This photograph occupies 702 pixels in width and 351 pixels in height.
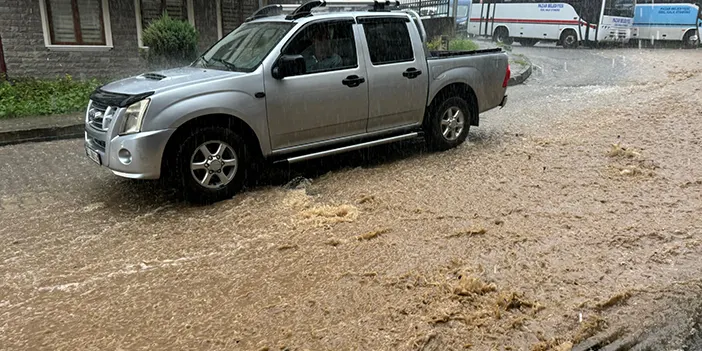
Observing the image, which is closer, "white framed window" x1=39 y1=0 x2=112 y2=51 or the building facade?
the building facade

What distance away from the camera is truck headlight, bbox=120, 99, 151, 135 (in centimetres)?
498

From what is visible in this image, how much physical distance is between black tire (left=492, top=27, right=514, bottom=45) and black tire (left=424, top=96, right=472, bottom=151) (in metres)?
23.6

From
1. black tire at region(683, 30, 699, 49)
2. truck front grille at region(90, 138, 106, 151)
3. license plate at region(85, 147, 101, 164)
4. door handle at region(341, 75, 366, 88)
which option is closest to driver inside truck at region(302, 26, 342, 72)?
door handle at region(341, 75, 366, 88)

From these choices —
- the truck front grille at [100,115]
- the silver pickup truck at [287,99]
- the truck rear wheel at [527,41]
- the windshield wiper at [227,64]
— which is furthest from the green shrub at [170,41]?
the truck rear wheel at [527,41]

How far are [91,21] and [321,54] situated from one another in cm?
951

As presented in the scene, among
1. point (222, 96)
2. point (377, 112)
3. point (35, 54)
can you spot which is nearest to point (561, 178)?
point (377, 112)

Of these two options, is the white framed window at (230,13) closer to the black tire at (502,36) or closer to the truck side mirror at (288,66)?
the truck side mirror at (288,66)

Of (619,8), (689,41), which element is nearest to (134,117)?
(619,8)

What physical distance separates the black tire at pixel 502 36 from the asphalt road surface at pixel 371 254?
23097 mm

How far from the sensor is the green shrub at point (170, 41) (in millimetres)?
11603

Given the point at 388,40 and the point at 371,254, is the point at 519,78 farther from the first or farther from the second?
the point at 371,254

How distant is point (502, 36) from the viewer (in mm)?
29484

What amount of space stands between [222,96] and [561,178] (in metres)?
3.84

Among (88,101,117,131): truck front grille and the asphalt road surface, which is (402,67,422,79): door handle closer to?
the asphalt road surface
